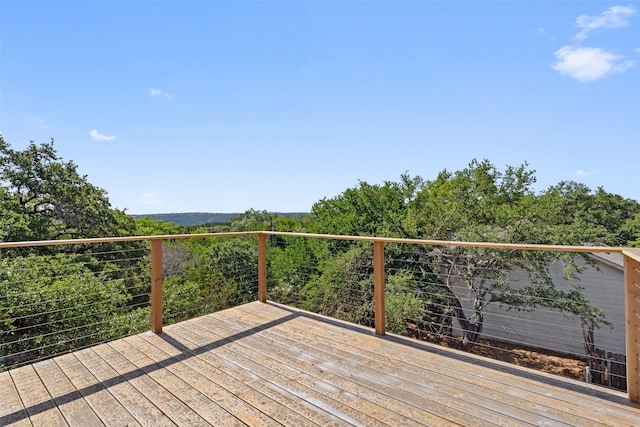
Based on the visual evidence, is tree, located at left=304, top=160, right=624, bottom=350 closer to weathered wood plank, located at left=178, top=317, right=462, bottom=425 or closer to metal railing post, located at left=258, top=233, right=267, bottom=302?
metal railing post, located at left=258, top=233, right=267, bottom=302

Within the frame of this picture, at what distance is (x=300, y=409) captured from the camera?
69.9 inches

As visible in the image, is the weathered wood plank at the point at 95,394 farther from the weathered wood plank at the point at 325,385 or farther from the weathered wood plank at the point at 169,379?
the weathered wood plank at the point at 325,385

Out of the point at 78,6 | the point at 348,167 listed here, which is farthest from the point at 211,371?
the point at 348,167

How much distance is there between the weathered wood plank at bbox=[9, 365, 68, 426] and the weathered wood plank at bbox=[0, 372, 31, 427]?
0.06 feet

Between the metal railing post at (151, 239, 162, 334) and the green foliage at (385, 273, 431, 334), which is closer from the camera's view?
the metal railing post at (151, 239, 162, 334)

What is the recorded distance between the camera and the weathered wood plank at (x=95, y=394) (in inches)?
66.9

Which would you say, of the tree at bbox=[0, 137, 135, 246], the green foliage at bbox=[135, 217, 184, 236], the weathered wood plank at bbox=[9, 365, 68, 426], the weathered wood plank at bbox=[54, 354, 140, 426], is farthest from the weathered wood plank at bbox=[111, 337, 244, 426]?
the green foliage at bbox=[135, 217, 184, 236]

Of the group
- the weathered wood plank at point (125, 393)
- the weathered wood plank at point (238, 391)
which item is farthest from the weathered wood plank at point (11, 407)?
the weathered wood plank at point (238, 391)

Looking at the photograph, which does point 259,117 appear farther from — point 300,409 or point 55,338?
point 300,409

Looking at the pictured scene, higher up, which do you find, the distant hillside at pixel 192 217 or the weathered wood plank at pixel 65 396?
the distant hillside at pixel 192 217

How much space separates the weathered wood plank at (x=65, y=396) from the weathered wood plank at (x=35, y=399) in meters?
0.02

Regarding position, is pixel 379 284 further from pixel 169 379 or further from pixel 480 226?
pixel 480 226

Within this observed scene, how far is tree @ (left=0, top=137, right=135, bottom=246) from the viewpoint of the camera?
10555mm

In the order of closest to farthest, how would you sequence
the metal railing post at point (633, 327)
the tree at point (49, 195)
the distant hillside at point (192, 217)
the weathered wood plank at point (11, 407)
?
the weathered wood plank at point (11, 407)
the metal railing post at point (633, 327)
the tree at point (49, 195)
the distant hillside at point (192, 217)
